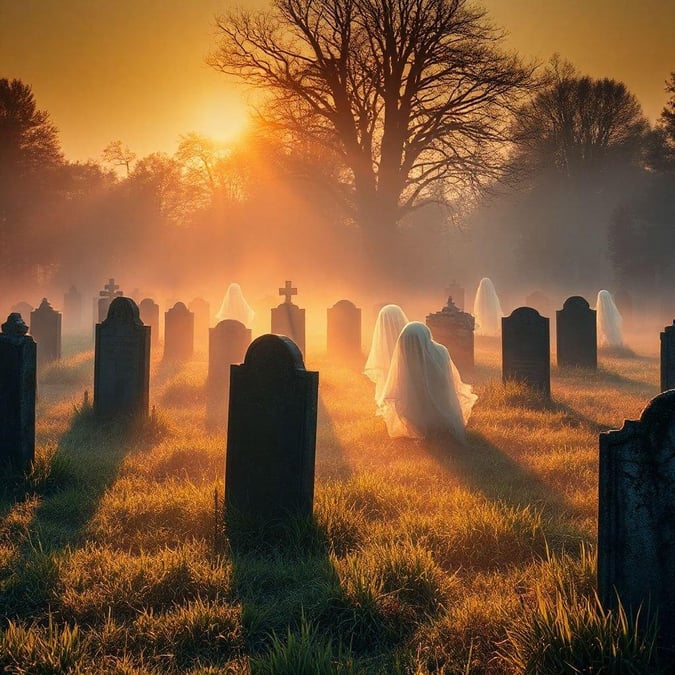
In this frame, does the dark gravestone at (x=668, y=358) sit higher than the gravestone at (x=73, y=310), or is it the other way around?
the gravestone at (x=73, y=310)

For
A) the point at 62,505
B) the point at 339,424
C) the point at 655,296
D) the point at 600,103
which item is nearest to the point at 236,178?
the point at 600,103

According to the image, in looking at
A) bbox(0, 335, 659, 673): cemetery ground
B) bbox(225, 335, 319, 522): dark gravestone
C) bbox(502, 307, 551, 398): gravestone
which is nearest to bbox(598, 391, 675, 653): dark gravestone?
bbox(0, 335, 659, 673): cemetery ground

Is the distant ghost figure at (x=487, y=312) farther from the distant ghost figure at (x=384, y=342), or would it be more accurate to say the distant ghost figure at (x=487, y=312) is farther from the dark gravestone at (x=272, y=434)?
the dark gravestone at (x=272, y=434)

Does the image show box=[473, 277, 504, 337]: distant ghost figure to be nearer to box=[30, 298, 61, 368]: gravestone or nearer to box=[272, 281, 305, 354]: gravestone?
box=[272, 281, 305, 354]: gravestone

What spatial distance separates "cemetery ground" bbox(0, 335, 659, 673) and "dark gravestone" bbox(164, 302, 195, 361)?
912cm

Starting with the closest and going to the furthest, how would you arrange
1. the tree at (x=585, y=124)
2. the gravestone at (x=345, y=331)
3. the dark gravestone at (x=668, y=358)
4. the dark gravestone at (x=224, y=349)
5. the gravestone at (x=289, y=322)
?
1. the dark gravestone at (x=668, y=358)
2. the dark gravestone at (x=224, y=349)
3. the gravestone at (x=289, y=322)
4. the gravestone at (x=345, y=331)
5. the tree at (x=585, y=124)

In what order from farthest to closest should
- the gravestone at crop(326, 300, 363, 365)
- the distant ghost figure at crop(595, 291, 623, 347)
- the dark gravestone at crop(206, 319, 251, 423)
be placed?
the distant ghost figure at crop(595, 291, 623, 347) → the gravestone at crop(326, 300, 363, 365) → the dark gravestone at crop(206, 319, 251, 423)

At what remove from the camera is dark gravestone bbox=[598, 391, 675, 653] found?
3.02 m

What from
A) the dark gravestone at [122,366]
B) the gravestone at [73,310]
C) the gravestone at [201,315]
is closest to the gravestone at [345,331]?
the gravestone at [201,315]

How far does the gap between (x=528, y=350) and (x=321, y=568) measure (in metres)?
7.93

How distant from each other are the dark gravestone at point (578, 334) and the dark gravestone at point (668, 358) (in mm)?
4719

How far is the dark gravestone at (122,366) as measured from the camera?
8.72m

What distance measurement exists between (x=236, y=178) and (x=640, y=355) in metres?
28.9

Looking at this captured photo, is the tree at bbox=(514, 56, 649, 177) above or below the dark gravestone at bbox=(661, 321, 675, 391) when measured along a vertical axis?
above
